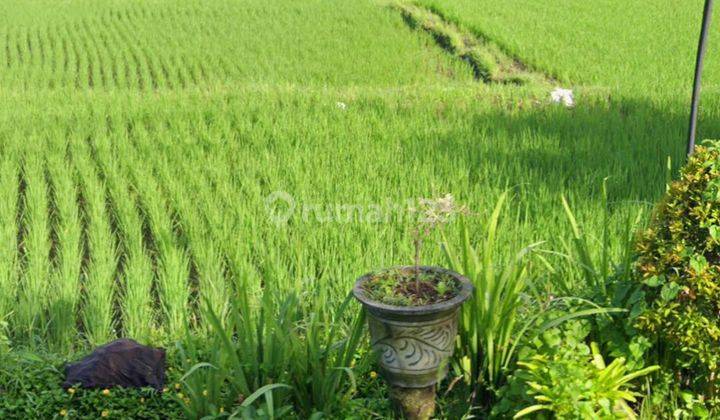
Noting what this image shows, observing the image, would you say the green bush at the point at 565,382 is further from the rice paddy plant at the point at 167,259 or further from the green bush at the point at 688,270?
the rice paddy plant at the point at 167,259

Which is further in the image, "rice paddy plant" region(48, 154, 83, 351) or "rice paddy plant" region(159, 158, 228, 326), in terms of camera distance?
"rice paddy plant" region(159, 158, 228, 326)

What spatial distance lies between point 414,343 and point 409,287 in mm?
201

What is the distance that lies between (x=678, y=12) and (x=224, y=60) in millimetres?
8665

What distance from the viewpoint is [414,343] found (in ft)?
6.99

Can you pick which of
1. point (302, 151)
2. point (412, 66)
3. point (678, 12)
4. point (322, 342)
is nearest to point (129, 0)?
point (412, 66)

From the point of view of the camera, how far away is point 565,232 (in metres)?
3.57

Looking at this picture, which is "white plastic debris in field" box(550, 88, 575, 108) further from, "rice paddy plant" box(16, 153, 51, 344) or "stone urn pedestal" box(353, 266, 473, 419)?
"stone urn pedestal" box(353, 266, 473, 419)

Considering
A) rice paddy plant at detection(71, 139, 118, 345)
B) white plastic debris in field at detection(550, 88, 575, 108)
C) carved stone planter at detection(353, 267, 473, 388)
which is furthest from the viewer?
white plastic debris in field at detection(550, 88, 575, 108)

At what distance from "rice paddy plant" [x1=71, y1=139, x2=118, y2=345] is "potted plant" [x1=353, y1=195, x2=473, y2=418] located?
1335 mm

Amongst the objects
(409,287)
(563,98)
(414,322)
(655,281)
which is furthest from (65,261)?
(563,98)

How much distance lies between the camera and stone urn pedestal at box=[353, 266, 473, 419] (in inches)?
81.7

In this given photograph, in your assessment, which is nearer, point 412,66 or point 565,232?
point 565,232

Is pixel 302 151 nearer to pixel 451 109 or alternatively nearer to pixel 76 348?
pixel 451 109

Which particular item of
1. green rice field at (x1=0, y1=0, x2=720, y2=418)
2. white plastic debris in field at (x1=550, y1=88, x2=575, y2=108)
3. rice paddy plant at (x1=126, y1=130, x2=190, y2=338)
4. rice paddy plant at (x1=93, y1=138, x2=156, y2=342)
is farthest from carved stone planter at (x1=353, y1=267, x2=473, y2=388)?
white plastic debris in field at (x1=550, y1=88, x2=575, y2=108)
